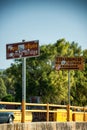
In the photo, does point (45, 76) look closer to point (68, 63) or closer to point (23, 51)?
point (68, 63)

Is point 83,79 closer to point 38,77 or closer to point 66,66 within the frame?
point 38,77

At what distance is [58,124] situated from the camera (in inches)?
576

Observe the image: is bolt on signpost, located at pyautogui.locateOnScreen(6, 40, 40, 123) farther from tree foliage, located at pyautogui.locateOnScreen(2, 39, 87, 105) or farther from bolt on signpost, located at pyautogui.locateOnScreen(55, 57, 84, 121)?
tree foliage, located at pyautogui.locateOnScreen(2, 39, 87, 105)

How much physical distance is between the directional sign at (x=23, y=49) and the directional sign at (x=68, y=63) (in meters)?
4.95

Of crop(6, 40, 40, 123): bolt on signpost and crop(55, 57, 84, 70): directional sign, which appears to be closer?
crop(6, 40, 40, 123): bolt on signpost

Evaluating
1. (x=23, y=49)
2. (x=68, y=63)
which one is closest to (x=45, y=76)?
(x=68, y=63)

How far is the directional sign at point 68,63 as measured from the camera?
18.1 metres

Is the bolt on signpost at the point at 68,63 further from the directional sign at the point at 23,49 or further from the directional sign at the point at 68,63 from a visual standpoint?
the directional sign at the point at 23,49

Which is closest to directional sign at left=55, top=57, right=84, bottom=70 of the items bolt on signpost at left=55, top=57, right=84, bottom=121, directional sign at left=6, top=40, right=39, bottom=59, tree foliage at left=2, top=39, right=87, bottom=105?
bolt on signpost at left=55, top=57, right=84, bottom=121

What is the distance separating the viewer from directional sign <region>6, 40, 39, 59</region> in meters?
13.1

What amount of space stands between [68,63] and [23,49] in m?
5.14

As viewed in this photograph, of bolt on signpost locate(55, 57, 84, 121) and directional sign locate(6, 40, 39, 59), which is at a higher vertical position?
directional sign locate(6, 40, 39, 59)

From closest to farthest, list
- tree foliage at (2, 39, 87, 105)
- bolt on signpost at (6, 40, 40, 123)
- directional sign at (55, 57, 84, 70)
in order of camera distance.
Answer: bolt on signpost at (6, 40, 40, 123) < directional sign at (55, 57, 84, 70) < tree foliage at (2, 39, 87, 105)

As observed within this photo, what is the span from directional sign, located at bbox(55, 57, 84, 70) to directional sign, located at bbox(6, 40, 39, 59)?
16.2 ft
